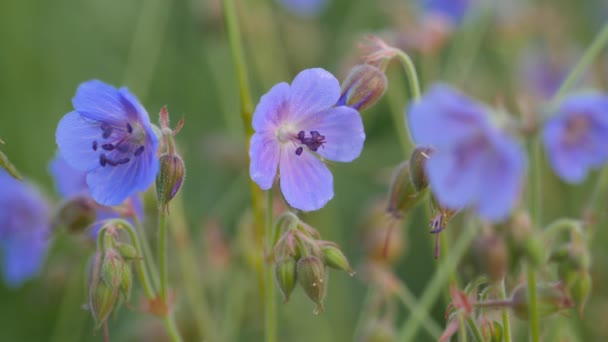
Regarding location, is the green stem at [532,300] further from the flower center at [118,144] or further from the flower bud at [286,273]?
the flower center at [118,144]

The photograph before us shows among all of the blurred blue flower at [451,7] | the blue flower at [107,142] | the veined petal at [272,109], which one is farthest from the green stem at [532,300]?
the blurred blue flower at [451,7]

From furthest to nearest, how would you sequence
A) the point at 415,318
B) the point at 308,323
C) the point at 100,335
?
the point at 100,335, the point at 308,323, the point at 415,318

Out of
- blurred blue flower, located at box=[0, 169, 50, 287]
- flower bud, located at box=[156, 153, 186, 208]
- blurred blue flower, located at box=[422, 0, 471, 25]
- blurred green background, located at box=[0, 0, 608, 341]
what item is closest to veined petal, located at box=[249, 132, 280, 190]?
flower bud, located at box=[156, 153, 186, 208]

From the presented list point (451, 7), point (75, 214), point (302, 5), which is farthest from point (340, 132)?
point (451, 7)

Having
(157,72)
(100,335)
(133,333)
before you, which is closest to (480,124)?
(133,333)

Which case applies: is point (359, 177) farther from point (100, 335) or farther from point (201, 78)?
point (100, 335)

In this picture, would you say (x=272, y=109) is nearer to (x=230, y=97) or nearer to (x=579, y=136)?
(x=579, y=136)

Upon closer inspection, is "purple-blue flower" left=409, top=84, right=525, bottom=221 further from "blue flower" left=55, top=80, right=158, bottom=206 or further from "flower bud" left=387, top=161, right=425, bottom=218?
"blue flower" left=55, top=80, right=158, bottom=206
